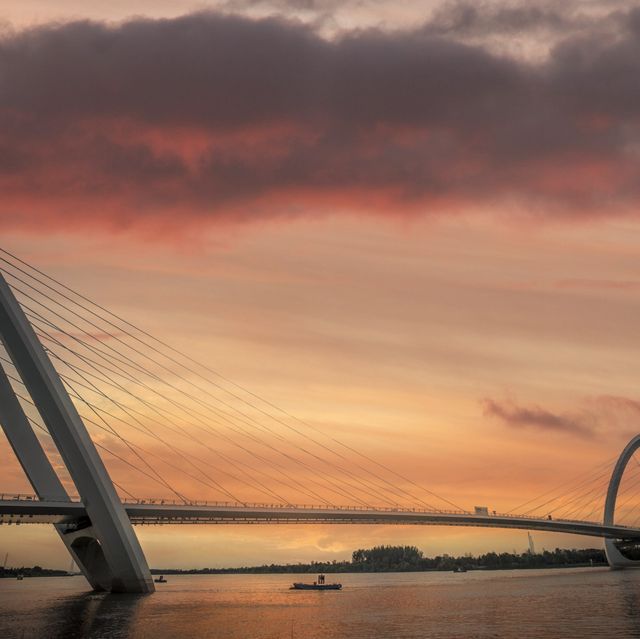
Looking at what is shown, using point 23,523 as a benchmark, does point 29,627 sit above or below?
below

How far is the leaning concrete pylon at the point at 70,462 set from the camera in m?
45.1

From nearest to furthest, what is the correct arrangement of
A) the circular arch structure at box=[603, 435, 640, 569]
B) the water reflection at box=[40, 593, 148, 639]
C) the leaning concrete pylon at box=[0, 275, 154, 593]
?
the water reflection at box=[40, 593, 148, 639] → the leaning concrete pylon at box=[0, 275, 154, 593] → the circular arch structure at box=[603, 435, 640, 569]

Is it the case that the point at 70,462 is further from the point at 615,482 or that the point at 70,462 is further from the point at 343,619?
the point at 615,482

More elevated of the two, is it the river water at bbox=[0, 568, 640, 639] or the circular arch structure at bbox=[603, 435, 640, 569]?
the circular arch structure at bbox=[603, 435, 640, 569]

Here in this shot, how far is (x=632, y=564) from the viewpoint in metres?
115

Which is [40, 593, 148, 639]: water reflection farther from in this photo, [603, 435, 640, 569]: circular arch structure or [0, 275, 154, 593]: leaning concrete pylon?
[603, 435, 640, 569]: circular arch structure

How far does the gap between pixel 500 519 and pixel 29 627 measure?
63133 mm

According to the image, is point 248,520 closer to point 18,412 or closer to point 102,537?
point 102,537

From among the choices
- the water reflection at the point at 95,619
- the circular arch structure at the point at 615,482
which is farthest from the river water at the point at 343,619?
the circular arch structure at the point at 615,482

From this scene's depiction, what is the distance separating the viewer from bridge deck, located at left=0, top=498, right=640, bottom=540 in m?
46.9

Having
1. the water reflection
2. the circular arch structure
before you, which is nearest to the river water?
the water reflection

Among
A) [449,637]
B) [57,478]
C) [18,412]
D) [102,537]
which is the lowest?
[449,637]

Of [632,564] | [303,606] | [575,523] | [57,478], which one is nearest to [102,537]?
[57,478]

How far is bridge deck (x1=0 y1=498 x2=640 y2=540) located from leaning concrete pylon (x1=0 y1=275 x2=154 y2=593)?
5.50 feet
